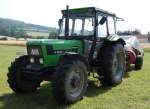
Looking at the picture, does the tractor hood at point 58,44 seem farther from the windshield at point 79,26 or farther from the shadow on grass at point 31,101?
the shadow on grass at point 31,101

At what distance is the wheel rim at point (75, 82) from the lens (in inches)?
287

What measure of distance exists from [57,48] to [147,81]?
403 cm

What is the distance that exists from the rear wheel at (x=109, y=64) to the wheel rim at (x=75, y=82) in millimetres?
1436

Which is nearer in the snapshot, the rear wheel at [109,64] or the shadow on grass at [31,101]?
the shadow on grass at [31,101]

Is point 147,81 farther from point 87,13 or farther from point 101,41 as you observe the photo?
point 87,13

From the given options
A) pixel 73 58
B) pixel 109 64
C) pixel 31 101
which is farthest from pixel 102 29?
pixel 31 101

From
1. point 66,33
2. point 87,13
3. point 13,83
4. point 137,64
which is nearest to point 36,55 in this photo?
point 13,83

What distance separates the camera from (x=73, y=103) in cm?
736

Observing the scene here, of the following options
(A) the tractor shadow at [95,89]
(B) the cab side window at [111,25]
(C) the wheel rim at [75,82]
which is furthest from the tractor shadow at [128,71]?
(C) the wheel rim at [75,82]

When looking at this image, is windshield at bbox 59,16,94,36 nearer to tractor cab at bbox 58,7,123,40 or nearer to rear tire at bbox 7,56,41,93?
tractor cab at bbox 58,7,123,40

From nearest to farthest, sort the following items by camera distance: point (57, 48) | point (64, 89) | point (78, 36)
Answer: point (64, 89) < point (57, 48) < point (78, 36)

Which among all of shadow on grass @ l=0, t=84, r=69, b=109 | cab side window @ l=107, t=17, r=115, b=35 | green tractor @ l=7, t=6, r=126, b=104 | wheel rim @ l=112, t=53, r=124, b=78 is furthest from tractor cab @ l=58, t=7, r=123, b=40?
shadow on grass @ l=0, t=84, r=69, b=109

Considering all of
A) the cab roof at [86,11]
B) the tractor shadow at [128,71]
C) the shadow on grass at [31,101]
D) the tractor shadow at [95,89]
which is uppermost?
the cab roof at [86,11]

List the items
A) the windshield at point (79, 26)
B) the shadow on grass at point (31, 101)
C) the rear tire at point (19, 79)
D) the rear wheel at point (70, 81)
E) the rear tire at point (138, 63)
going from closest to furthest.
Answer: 1. the rear wheel at point (70, 81)
2. the shadow on grass at point (31, 101)
3. the rear tire at point (19, 79)
4. the windshield at point (79, 26)
5. the rear tire at point (138, 63)
